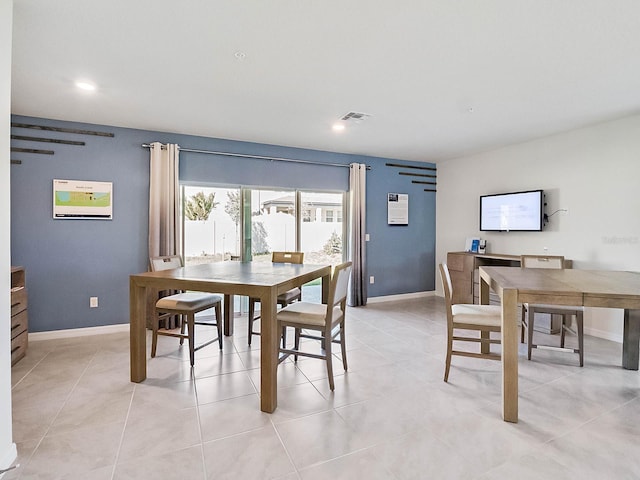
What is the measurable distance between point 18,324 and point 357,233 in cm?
407

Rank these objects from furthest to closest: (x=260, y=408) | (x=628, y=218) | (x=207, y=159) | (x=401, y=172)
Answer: (x=401, y=172), (x=207, y=159), (x=628, y=218), (x=260, y=408)

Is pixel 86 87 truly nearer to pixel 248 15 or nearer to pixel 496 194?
pixel 248 15

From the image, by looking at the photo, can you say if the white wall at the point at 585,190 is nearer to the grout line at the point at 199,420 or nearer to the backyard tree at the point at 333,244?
the backyard tree at the point at 333,244

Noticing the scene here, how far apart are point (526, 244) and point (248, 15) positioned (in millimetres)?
4434

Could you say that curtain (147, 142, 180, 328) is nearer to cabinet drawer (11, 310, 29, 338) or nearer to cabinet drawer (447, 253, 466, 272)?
cabinet drawer (11, 310, 29, 338)

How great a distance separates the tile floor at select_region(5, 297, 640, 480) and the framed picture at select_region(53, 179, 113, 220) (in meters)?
1.52

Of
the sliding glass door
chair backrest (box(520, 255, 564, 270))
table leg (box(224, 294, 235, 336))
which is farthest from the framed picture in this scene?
chair backrest (box(520, 255, 564, 270))

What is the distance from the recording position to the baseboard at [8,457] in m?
1.53

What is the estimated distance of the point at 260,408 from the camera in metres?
2.15

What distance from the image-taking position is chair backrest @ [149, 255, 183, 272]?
3.00 meters

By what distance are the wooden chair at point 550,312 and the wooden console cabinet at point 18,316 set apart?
174 inches

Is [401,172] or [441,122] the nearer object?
[441,122]

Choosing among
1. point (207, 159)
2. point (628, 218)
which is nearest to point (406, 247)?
point (628, 218)

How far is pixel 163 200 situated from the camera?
3.93 metres
